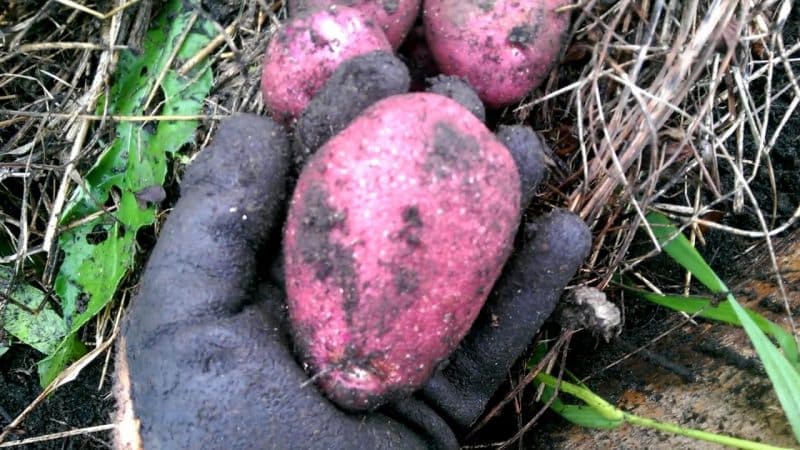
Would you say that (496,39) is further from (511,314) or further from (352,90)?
(511,314)

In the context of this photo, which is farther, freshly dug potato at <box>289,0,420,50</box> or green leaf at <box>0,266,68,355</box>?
green leaf at <box>0,266,68,355</box>

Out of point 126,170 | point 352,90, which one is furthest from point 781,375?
point 126,170

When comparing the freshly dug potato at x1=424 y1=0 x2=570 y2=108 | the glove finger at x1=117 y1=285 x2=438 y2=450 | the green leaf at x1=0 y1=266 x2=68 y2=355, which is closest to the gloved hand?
the glove finger at x1=117 y1=285 x2=438 y2=450

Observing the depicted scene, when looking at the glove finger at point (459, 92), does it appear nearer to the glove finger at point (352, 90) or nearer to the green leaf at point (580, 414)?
the glove finger at point (352, 90)

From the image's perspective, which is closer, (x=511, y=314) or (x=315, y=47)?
(x=315, y=47)

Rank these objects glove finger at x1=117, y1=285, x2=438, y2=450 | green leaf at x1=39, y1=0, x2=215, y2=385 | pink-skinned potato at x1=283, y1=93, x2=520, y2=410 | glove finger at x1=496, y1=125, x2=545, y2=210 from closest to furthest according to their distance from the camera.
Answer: pink-skinned potato at x1=283, y1=93, x2=520, y2=410
glove finger at x1=117, y1=285, x2=438, y2=450
glove finger at x1=496, y1=125, x2=545, y2=210
green leaf at x1=39, y1=0, x2=215, y2=385

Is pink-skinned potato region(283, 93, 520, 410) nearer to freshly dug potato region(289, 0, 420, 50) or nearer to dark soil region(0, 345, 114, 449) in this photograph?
freshly dug potato region(289, 0, 420, 50)
